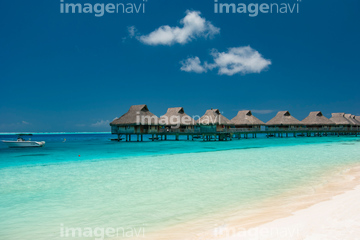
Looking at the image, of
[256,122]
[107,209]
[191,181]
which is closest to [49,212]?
[107,209]

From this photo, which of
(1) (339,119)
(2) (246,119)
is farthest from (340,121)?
(2) (246,119)

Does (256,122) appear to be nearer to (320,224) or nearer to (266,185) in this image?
(266,185)

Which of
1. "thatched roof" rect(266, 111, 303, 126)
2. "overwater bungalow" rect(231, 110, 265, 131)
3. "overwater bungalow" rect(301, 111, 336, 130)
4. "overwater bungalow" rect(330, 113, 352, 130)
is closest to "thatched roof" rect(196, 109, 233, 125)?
"overwater bungalow" rect(231, 110, 265, 131)

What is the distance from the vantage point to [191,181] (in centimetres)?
916

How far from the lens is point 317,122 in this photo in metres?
48.4

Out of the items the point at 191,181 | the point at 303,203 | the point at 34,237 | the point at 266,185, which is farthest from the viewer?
the point at 191,181

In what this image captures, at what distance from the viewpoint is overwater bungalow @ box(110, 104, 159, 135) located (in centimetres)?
3503

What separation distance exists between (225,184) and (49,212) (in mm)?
5036

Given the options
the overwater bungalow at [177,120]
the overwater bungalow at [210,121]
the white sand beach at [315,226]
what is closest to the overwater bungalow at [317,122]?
the overwater bungalow at [210,121]

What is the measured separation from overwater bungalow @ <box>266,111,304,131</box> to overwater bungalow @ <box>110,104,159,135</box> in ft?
74.0

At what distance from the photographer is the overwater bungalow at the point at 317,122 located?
48.5 m

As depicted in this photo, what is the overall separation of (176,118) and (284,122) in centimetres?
2063

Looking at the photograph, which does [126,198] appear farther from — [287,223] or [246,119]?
[246,119]

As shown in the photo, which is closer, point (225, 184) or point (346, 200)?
point (346, 200)
